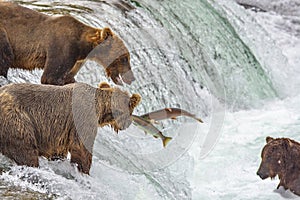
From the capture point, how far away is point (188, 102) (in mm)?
8031

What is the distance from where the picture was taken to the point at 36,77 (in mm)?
5879

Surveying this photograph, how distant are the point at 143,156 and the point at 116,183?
140 centimetres

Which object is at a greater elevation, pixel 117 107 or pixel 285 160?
pixel 117 107

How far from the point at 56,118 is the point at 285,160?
7.11 feet

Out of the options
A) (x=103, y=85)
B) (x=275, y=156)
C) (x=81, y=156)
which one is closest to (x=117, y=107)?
(x=103, y=85)

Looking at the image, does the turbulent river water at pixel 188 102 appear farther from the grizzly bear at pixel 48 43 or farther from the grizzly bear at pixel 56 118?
the grizzly bear at pixel 48 43

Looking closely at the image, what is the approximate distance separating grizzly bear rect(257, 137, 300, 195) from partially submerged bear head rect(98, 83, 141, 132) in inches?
64.2

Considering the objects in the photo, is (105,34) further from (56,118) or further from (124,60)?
(56,118)

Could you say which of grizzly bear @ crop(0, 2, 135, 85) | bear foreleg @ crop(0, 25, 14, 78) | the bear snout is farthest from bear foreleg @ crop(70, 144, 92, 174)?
the bear snout

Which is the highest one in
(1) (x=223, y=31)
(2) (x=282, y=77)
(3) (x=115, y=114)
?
(3) (x=115, y=114)

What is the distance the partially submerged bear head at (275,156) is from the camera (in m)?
5.62

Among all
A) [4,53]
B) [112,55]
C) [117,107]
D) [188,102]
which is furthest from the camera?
[188,102]

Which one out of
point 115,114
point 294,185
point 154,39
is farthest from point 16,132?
point 154,39

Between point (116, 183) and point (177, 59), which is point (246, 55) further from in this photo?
point (116, 183)
